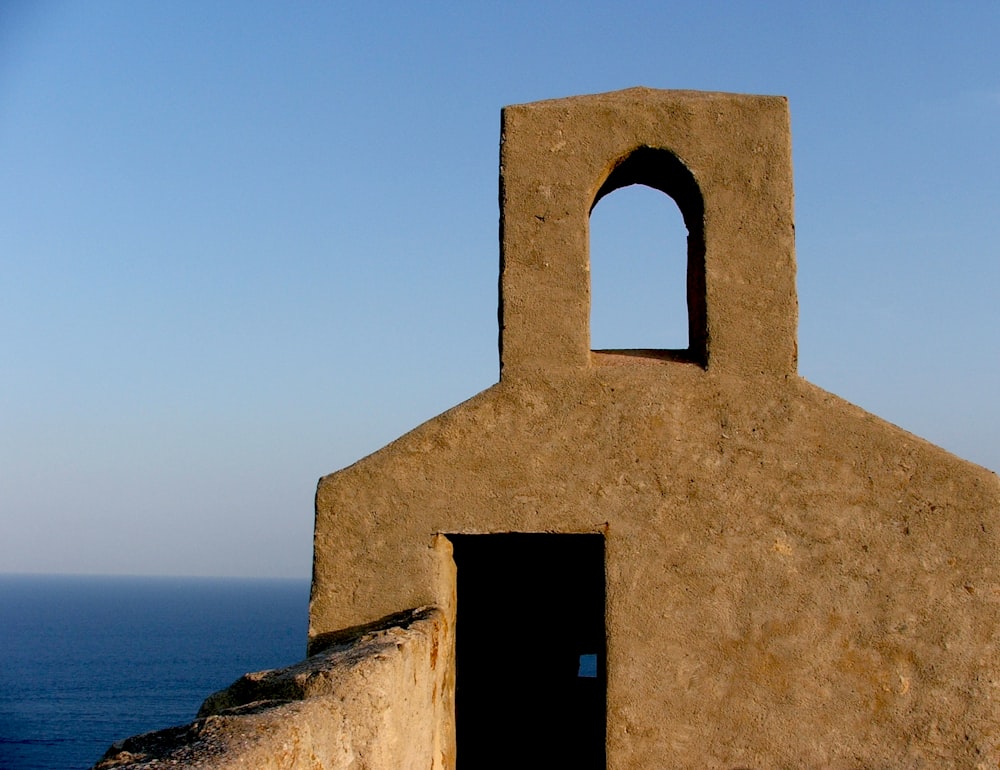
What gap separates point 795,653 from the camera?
507 centimetres

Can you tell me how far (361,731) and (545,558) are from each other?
16.4 feet

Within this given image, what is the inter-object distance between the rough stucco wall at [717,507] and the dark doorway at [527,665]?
3295mm

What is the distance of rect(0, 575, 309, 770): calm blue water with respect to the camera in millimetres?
58906

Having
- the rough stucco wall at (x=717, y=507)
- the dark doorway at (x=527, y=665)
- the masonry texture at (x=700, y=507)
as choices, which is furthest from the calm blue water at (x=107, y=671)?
the rough stucco wall at (x=717, y=507)

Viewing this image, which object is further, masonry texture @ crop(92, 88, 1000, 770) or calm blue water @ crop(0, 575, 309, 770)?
calm blue water @ crop(0, 575, 309, 770)

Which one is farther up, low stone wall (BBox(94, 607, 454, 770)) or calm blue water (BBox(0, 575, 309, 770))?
low stone wall (BBox(94, 607, 454, 770))

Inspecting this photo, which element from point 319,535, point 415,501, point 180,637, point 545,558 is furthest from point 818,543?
point 180,637

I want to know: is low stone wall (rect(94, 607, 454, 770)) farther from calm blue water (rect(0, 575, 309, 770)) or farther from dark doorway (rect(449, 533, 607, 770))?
calm blue water (rect(0, 575, 309, 770))

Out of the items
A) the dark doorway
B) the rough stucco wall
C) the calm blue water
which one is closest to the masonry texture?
the rough stucco wall

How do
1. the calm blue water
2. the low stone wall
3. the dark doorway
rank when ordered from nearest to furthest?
the low stone wall → the dark doorway → the calm blue water

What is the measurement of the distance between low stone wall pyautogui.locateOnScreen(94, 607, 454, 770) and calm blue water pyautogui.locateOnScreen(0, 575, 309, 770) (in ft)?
165

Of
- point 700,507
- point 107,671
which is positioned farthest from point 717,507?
point 107,671

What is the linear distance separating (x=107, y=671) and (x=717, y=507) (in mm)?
87732

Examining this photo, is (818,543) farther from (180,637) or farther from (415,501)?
(180,637)
